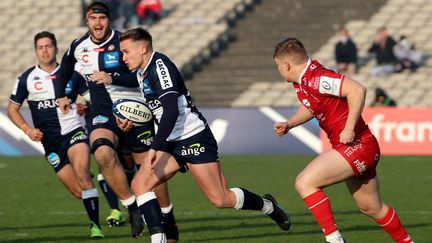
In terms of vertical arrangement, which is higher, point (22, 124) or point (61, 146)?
point (22, 124)

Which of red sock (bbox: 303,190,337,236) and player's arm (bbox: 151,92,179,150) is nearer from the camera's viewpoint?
red sock (bbox: 303,190,337,236)

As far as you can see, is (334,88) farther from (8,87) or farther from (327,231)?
(8,87)

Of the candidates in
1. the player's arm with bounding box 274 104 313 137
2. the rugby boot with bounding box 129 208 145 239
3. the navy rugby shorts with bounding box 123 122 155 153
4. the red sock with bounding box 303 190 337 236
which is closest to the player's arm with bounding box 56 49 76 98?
the navy rugby shorts with bounding box 123 122 155 153

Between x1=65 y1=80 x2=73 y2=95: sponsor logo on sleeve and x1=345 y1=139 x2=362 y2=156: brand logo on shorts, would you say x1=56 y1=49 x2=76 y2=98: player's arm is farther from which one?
x1=345 y1=139 x2=362 y2=156: brand logo on shorts

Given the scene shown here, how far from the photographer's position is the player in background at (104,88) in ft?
38.2

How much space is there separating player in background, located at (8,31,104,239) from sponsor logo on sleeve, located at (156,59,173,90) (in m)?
2.57

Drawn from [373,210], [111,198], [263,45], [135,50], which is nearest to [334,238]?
[373,210]

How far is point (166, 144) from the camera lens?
1009 cm

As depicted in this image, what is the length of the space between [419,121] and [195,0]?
11697 mm

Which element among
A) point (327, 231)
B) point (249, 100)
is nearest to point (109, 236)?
point (327, 231)

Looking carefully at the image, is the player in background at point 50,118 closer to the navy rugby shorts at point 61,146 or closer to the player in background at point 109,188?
the navy rugby shorts at point 61,146

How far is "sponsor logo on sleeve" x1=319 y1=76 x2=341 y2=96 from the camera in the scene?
9156 millimetres

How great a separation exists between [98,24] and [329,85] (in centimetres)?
350

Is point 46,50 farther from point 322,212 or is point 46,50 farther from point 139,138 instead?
point 322,212
